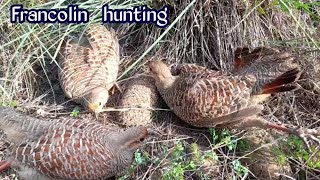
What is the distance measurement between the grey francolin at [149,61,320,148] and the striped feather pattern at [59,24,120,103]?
0.61 m

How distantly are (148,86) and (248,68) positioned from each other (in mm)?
789

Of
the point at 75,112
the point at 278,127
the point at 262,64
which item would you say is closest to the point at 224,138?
the point at 278,127

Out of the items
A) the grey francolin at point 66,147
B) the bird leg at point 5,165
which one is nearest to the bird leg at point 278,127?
the grey francolin at point 66,147

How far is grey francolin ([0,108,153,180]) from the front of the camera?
316 cm

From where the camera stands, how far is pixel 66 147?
3180mm

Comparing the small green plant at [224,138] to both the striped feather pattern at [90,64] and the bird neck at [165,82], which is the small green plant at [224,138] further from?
the striped feather pattern at [90,64]

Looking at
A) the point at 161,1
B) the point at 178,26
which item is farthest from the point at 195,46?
the point at 161,1

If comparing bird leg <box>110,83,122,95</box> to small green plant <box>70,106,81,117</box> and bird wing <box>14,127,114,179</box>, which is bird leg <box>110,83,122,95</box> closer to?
small green plant <box>70,106,81,117</box>

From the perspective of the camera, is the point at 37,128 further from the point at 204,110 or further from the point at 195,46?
the point at 195,46

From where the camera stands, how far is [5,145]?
3.57 metres

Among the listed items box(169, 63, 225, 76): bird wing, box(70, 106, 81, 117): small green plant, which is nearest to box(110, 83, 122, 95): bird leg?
box(70, 106, 81, 117): small green plant

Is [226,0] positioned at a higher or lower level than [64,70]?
higher

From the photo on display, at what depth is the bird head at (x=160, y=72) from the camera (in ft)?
12.1

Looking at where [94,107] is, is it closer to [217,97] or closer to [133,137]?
[133,137]
